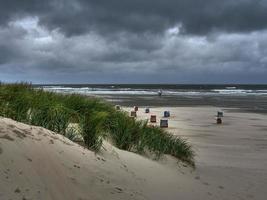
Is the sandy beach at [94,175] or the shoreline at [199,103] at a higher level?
the sandy beach at [94,175]

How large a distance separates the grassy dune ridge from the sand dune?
1.82 ft

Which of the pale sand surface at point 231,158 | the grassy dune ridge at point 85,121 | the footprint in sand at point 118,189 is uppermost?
the grassy dune ridge at point 85,121

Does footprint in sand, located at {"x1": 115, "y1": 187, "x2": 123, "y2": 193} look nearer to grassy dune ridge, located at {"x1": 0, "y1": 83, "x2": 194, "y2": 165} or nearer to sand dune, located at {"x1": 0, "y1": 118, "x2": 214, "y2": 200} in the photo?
sand dune, located at {"x1": 0, "y1": 118, "x2": 214, "y2": 200}

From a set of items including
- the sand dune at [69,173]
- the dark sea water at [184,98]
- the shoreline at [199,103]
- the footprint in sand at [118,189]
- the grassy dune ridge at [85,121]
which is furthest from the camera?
the dark sea water at [184,98]

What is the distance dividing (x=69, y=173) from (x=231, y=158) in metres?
8.30

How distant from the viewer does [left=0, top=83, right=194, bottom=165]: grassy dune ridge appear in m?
7.85

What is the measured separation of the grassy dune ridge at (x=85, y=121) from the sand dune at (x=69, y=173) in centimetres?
55

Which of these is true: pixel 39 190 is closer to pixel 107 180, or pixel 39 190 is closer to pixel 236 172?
pixel 107 180

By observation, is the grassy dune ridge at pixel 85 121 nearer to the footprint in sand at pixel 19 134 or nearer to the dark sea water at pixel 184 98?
the footprint in sand at pixel 19 134

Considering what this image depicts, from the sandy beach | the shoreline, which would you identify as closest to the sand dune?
the sandy beach

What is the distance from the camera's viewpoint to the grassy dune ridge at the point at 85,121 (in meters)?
7.85

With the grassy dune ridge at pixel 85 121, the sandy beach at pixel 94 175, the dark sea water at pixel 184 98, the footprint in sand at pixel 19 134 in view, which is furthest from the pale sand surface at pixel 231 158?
the dark sea water at pixel 184 98

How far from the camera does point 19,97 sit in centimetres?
855

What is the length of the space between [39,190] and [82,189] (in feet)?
2.12
